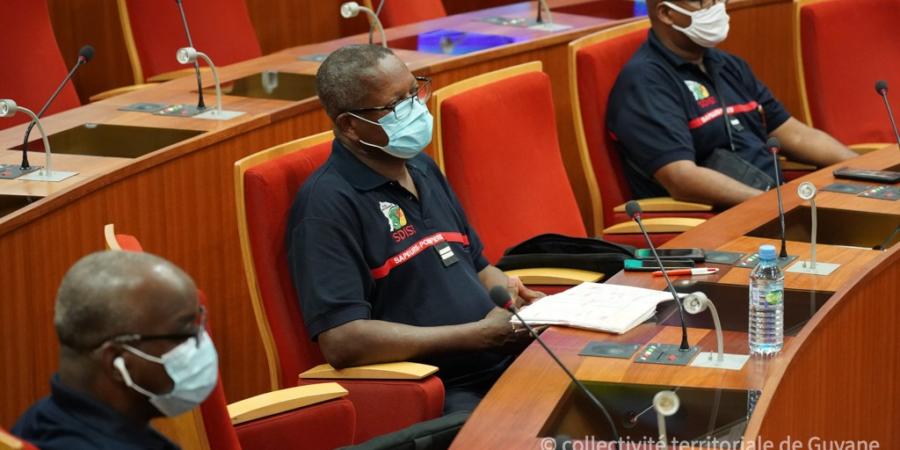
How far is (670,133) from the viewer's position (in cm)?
379

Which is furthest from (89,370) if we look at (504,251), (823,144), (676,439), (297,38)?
(297,38)

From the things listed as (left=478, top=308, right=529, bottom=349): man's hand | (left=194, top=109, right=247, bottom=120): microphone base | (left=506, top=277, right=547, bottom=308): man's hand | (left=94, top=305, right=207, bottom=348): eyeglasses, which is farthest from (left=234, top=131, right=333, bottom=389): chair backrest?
(left=194, top=109, right=247, bottom=120): microphone base

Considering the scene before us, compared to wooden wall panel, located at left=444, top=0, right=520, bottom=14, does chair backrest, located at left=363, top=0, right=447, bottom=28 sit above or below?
above

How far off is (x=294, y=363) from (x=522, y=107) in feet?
3.58

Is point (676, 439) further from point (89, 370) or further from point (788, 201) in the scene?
point (788, 201)

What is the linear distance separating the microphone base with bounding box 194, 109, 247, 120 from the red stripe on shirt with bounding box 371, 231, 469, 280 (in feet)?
3.35

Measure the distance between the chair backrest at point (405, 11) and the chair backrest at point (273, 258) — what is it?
287 cm

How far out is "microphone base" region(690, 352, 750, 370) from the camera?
2258 millimetres

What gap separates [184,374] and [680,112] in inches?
97.2

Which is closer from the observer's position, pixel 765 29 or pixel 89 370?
pixel 89 370

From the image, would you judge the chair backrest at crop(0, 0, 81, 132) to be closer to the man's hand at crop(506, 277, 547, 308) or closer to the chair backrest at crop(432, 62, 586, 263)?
the chair backrest at crop(432, 62, 586, 263)

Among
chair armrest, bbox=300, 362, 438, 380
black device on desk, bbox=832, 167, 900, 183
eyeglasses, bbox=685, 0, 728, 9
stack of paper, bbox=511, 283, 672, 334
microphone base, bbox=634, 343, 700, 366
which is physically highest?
eyeglasses, bbox=685, 0, 728, 9

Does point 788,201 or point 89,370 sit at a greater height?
point 89,370

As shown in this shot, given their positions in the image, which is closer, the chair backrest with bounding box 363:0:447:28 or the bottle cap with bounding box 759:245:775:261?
the bottle cap with bounding box 759:245:775:261
